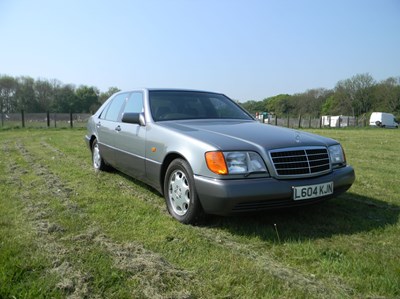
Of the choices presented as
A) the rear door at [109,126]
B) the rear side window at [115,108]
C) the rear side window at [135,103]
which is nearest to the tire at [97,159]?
the rear door at [109,126]

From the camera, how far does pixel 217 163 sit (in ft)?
10.2

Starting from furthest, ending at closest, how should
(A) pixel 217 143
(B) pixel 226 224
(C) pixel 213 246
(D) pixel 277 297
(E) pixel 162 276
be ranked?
1. (B) pixel 226 224
2. (A) pixel 217 143
3. (C) pixel 213 246
4. (E) pixel 162 276
5. (D) pixel 277 297

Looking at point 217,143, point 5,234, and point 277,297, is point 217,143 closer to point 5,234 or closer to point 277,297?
point 277,297

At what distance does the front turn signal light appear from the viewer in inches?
121

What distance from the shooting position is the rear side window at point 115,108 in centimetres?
549

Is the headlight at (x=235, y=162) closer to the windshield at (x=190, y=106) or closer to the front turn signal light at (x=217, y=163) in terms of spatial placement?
the front turn signal light at (x=217, y=163)

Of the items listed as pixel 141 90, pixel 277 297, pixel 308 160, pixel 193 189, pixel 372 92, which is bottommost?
pixel 277 297

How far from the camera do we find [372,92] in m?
66.2

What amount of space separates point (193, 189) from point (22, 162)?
553 cm

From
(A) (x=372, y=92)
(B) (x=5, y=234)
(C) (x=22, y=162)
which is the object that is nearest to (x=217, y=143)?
(B) (x=5, y=234)

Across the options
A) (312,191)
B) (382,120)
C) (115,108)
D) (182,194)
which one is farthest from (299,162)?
(382,120)

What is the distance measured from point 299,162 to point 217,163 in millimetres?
829

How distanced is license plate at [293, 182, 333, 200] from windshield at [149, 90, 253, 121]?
5.99ft

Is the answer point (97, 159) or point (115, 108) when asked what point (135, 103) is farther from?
point (97, 159)
